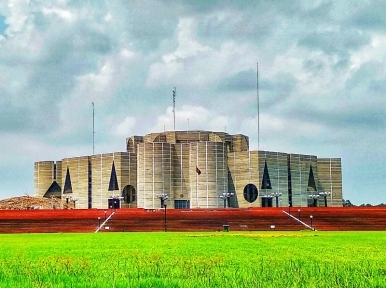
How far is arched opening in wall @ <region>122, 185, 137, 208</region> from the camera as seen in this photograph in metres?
91.2

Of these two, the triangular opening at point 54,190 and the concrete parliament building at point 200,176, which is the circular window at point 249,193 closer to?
the concrete parliament building at point 200,176

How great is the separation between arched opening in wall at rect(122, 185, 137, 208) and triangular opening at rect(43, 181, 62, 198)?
681 inches

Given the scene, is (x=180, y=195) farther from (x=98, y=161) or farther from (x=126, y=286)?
(x=126, y=286)

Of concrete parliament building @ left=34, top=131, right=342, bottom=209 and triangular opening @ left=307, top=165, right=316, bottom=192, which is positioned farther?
triangular opening @ left=307, top=165, right=316, bottom=192

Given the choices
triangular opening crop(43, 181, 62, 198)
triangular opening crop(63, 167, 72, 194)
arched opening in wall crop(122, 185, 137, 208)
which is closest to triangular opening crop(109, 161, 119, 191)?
arched opening in wall crop(122, 185, 137, 208)

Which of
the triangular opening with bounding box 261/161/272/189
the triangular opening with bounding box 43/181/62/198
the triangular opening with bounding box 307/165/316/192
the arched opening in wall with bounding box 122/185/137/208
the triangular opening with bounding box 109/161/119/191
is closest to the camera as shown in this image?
the triangular opening with bounding box 261/161/272/189

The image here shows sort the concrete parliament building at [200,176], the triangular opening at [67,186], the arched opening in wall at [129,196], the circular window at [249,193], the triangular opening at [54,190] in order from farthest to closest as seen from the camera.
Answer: the triangular opening at [54,190] < the triangular opening at [67,186] < the arched opening in wall at [129,196] < the circular window at [249,193] < the concrete parliament building at [200,176]

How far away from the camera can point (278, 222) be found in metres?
55.8

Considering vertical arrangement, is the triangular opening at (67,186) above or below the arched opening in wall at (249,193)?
above

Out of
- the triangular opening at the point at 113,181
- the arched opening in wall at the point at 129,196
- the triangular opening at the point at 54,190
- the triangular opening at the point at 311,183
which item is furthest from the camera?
the triangular opening at the point at 54,190

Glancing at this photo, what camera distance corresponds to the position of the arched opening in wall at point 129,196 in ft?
299

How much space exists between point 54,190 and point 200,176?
99.2 feet

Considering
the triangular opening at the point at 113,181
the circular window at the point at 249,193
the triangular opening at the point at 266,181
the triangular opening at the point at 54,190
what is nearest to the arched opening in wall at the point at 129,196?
the triangular opening at the point at 113,181

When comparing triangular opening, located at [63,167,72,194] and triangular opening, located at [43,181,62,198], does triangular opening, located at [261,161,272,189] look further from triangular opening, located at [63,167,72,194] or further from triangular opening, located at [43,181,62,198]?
triangular opening, located at [43,181,62,198]
